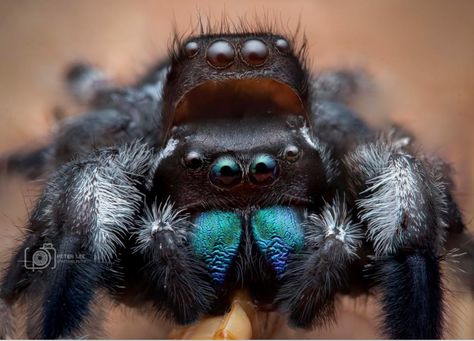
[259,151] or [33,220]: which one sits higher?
[259,151]

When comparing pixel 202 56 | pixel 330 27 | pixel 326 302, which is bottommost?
pixel 330 27

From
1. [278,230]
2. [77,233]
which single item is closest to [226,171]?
[278,230]

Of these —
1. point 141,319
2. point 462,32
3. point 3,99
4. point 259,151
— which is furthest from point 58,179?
point 462,32

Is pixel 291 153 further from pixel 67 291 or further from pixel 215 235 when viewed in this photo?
pixel 67 291

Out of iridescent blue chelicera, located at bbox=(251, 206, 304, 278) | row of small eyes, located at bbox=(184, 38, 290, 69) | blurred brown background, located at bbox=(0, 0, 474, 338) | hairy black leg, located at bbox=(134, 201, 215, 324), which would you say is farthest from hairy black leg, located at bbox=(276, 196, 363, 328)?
blurred brown background, located at bbox=(0, 0, 474, 338)

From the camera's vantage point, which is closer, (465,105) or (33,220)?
(33,220)

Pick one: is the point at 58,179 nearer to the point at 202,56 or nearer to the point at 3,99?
the point at 202,56

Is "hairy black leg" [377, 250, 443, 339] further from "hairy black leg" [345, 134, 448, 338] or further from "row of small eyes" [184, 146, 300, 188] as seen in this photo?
"row of small eyes" [184, 146, 300, 188]
